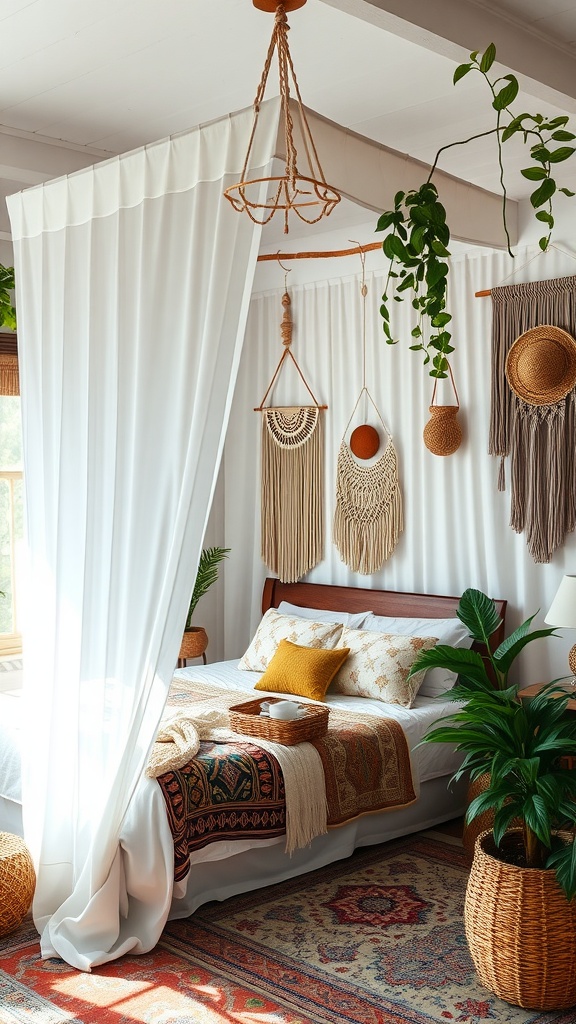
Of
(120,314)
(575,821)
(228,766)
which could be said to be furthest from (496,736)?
(120,314)

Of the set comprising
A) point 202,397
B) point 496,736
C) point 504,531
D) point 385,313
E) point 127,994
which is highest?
point 385,313

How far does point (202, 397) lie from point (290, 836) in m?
1.76

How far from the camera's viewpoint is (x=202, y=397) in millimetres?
3010

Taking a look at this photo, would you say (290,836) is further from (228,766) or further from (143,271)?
(143,271)

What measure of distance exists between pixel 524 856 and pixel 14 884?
166 centimetres

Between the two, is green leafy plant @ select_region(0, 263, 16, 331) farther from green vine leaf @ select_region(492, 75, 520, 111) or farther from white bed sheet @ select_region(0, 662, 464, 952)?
green vine leaf @ select_region(492, 75, 520, 111)

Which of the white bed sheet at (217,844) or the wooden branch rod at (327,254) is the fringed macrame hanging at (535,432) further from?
the white bed sheet at (217,844)

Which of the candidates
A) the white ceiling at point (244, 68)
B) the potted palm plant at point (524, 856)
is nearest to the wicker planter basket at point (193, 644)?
the white ceiling at point (244, 68)

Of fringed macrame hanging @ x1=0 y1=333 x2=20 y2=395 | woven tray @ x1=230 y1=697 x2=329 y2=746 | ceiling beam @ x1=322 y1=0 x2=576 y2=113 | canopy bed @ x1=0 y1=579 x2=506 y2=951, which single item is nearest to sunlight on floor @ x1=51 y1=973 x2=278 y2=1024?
canopy bed @ x1=0 y1=579 x2=506 y2=951

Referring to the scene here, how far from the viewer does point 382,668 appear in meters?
4.71

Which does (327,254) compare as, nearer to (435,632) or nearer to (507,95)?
(435,632)

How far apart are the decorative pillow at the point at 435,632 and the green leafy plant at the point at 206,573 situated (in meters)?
1.19

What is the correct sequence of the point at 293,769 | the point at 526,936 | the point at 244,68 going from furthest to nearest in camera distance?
the point at 293,769, the point at 244,68, the point at 526,936

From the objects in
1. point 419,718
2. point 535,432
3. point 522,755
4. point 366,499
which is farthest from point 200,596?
point 522,755
